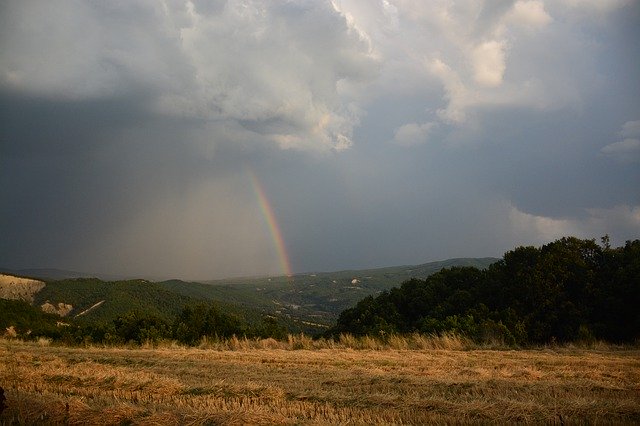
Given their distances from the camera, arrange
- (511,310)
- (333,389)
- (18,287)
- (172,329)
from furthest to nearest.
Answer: (18,287)
(172,329)
(511,310)
(333,389)

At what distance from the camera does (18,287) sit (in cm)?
10650

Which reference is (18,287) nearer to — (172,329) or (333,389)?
(172,329)

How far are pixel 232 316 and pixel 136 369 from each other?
60.9ft

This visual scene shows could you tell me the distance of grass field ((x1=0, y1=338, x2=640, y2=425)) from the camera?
23.4ft

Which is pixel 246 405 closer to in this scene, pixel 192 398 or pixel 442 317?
pixel 192 398

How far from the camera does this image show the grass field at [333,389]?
7.13 meters

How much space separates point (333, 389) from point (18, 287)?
12254 centimetres

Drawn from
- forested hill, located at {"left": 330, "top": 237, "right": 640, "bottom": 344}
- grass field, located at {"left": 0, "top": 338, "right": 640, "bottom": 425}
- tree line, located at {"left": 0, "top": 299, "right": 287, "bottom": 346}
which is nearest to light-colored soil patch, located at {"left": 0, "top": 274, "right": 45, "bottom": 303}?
tree line, located at {"left": 0, "top": 299, "right": 287, "bottom": 346}

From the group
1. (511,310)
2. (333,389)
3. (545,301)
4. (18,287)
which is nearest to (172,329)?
(511,310)

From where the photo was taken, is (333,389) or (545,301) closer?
(333,389)

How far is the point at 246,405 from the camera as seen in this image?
841 cm

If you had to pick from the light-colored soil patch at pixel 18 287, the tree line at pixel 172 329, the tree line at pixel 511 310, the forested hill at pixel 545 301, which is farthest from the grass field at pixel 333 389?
the light-colored soil patch at pixel 18 287

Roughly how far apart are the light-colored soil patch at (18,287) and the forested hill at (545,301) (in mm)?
101987

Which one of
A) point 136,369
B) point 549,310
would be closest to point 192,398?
point 136,369
